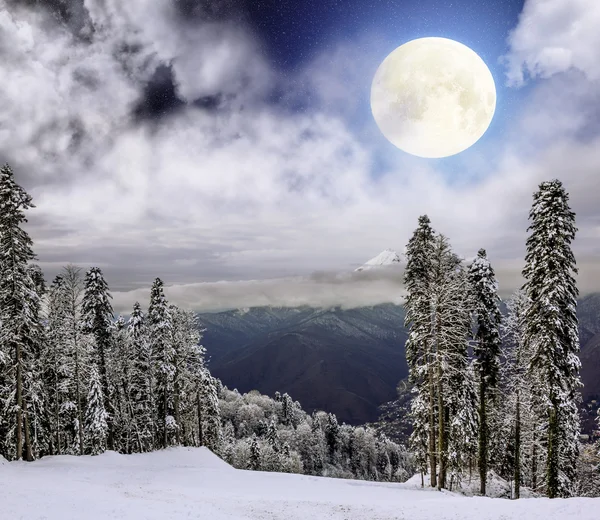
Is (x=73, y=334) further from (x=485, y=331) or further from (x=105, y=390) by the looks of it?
(x=485, y=331)

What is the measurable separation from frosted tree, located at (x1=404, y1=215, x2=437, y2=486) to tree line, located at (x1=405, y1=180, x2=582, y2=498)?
75 millimetres

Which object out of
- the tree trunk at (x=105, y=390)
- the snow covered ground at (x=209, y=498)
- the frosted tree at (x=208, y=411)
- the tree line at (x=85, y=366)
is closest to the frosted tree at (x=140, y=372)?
the tree line at (x=85, y=366)

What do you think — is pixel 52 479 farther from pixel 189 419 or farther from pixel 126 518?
pixel 189 419

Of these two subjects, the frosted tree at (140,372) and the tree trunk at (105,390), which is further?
the frosted tree at (140,372)

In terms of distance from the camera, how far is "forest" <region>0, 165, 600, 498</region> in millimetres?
23353

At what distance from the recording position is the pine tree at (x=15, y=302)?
28.1m

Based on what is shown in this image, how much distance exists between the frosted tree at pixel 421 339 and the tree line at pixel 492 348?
75mm

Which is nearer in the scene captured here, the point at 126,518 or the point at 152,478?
the point at 126,518

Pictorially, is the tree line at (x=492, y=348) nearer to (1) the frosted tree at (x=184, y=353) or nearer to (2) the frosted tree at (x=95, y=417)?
(1) the frosted tree at (x=184, y=353)

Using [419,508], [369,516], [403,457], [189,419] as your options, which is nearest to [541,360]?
[419,508]

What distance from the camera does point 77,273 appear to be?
32.2 meters

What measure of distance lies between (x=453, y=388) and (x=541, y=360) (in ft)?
22.1

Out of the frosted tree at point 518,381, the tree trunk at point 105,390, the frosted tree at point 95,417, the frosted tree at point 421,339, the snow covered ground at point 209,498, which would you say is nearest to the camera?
the snow covered ground at point 209,498

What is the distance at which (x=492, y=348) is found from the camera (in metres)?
28.0
